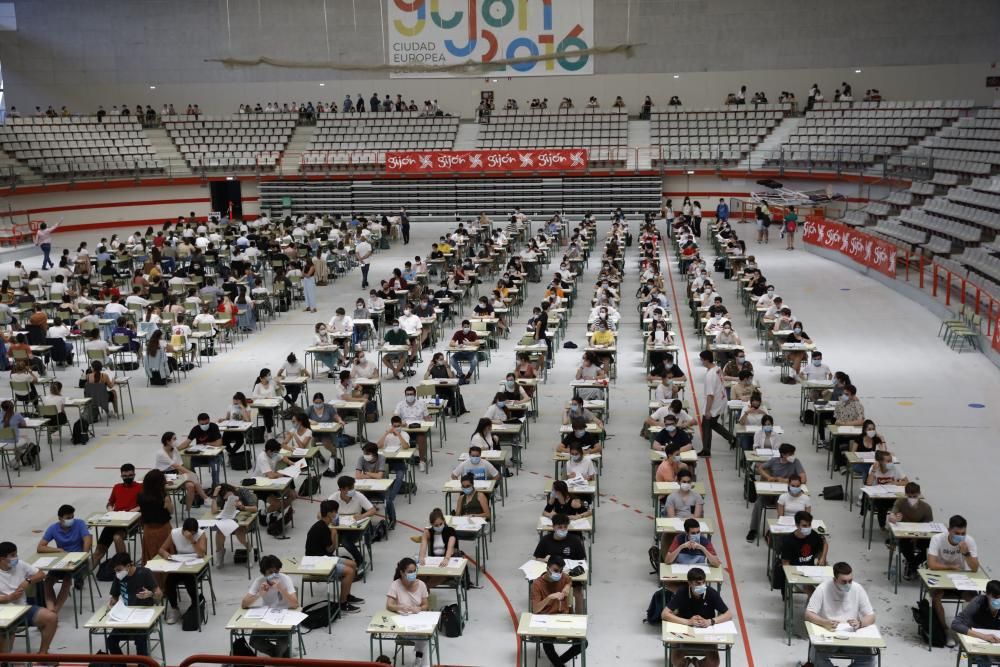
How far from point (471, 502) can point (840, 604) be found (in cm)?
484

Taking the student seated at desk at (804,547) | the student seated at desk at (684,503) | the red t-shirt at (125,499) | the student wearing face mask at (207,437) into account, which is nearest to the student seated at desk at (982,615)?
the student seated at desk at (804,547)

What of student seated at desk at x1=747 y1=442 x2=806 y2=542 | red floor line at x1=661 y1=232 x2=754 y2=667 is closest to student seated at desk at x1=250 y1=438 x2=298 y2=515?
red floor line at x1=661 y1=232 x2=754 y2=667

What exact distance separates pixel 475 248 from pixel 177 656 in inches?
1061

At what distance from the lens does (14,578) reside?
10.9m

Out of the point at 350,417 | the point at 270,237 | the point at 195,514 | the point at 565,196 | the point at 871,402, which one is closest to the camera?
the point at 195,514

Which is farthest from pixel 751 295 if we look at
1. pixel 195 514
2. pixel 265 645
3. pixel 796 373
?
pixel 265 645

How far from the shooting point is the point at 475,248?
121ft

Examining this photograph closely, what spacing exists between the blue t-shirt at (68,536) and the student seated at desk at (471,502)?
4.46 m

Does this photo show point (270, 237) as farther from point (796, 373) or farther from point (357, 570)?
point (357, 570)

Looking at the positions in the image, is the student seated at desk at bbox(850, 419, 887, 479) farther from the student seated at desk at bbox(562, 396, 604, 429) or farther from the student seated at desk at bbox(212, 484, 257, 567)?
→ the student seated at desk at bbox(212, 484, 257, 567)

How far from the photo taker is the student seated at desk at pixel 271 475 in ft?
45.4

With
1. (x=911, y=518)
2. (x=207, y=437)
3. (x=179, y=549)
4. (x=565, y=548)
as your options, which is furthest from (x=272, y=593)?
(x=911, y=518)

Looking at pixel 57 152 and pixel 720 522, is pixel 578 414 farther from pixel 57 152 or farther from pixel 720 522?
pixel 57 152

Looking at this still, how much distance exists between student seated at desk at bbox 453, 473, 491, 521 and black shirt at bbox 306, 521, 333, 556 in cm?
192
